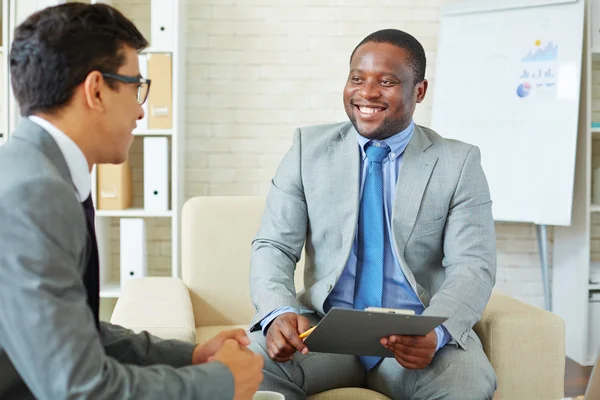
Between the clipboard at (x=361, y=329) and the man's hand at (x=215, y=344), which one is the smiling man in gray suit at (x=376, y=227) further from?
the man's hand at (x=215, y=344)

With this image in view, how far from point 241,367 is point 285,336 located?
0.61 m

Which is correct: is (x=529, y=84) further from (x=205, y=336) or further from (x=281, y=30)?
(x=205, y=336)

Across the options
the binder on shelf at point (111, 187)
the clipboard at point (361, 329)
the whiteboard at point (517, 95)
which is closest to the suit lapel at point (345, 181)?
the clipboard at point (361, 329)

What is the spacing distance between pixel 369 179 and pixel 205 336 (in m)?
0.70

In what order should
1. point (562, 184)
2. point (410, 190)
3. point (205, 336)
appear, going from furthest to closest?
point (562, 184) < point (205, 336) < point (410, 190)

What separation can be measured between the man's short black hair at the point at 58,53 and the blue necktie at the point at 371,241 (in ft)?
3.29

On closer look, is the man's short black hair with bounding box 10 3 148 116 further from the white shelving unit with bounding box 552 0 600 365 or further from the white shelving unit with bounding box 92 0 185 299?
the white shelving unit with bounding box 552 0 600 365

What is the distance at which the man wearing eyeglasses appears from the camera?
980mm

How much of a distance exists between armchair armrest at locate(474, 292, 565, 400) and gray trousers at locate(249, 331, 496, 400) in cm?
6

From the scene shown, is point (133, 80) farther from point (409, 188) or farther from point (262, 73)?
point (262, 73)

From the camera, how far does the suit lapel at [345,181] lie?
202 centimetres

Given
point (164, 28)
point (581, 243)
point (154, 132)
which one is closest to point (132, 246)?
point (154, 132)

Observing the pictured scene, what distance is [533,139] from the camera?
145 inches

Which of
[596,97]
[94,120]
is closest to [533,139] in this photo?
[596,97]
